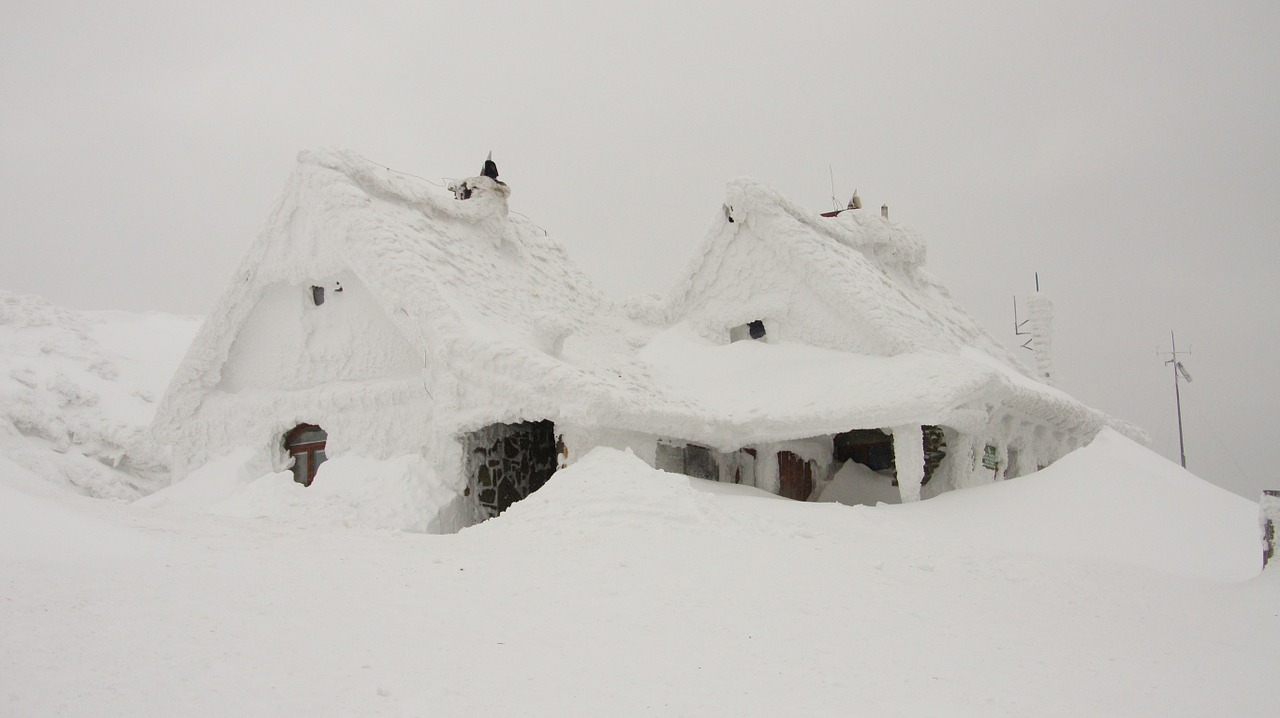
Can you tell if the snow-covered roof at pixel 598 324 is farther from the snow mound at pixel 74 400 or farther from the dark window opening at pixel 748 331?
the snow mound at pixel 74 400

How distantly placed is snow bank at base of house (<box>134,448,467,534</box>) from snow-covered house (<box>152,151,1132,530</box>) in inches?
4.7

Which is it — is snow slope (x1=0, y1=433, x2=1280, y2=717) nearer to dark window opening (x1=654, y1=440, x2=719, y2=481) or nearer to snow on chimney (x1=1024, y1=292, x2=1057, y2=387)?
dark window opening (x1=654, y1=440, x2=719, y2=481)

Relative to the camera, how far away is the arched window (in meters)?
14.2

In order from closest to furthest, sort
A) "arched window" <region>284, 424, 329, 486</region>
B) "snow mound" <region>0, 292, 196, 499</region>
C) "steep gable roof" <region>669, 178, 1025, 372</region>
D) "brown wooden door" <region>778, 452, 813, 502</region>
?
1. "arched window" <region>284, 424, 329, 486</region>
2. "steep gable roof" <region>669, 178, 1025, 372</region>
3. "brown wooden door" <region>778, 452, 813, 502</region>
4. "snow mound" <region>0, 292, 196, 499</region>

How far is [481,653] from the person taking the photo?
530 cm

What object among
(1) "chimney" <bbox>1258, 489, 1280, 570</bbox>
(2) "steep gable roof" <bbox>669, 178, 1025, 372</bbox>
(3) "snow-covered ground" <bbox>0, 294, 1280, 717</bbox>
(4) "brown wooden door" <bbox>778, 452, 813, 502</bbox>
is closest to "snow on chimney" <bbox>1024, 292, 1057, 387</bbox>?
(2) "steep gable roof" <bbox>669, 178, 1025, 372</bbox>

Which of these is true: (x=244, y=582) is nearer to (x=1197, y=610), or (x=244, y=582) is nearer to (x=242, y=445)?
(x=1197, y=610)

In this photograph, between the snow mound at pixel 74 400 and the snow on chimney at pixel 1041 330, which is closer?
the snow mound at pixel 74 400

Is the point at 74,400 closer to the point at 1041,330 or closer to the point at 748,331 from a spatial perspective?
the point at 748,331

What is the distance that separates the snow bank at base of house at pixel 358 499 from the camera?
11.4m

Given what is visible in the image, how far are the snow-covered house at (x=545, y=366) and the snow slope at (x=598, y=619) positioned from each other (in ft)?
9.23

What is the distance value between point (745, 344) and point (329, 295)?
7.57 meters

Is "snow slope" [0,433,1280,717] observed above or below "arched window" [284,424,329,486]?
below

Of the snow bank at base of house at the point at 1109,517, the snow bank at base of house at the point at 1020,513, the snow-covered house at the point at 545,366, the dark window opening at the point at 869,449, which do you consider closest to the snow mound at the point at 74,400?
the snow-covered house at the point at 545,366
